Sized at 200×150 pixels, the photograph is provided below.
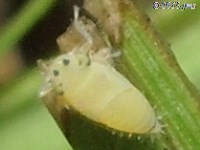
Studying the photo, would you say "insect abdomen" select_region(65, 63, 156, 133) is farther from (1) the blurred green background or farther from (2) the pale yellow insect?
(1) the blurred green background

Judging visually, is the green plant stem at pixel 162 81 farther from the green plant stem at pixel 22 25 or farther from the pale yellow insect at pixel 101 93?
the green plant stem at pixel 22 25

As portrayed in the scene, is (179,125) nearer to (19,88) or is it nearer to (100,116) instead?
(100,116)

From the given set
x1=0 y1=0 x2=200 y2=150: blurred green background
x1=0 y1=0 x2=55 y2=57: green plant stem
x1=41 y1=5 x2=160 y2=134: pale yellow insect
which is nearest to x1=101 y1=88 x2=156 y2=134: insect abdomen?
x1=41 y1=5 x2=160 y2=134: pale yellow insect

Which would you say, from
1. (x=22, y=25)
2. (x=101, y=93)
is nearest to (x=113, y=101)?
(x=101, y=93)

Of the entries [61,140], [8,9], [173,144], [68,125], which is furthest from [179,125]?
[8,9]

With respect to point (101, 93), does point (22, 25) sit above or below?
above

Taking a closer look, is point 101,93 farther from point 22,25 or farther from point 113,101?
point 22,25
